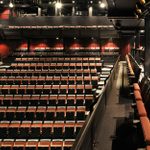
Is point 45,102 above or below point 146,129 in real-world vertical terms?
below

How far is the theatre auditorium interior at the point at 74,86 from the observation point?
3.66 meters

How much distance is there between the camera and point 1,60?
17.5m

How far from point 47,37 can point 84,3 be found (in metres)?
7.36

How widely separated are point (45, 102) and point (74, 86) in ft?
4.54

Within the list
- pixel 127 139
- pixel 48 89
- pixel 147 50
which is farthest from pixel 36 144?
pixel 147 50

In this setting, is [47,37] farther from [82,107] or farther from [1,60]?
[82,107]

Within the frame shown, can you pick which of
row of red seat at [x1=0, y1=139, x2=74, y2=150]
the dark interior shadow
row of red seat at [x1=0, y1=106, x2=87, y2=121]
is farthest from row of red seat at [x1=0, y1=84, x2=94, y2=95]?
the dark interior shadow

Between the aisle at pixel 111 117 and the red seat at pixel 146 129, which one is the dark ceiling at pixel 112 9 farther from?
the red seat at pixel 146 129

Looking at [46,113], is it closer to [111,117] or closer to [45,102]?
[45,102]

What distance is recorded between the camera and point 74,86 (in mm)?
9961

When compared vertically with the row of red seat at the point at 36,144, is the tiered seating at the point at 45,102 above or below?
above

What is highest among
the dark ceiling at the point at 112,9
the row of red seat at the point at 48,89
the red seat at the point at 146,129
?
the dark ceiling at the point at 112,9

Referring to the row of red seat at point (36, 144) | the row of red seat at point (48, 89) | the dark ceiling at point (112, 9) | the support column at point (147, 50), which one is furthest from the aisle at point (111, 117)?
the row of red seat at point (48, 89)

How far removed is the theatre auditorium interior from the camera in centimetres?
366
